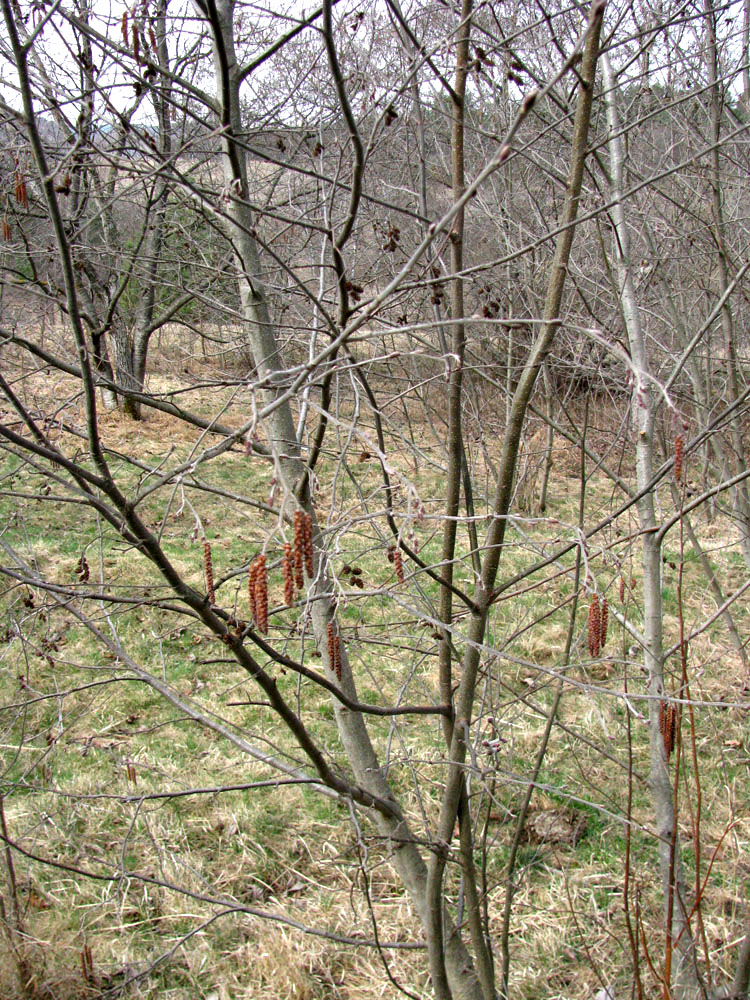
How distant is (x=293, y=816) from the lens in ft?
13.0

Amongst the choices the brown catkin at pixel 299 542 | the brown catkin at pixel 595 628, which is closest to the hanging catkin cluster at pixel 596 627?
the brown catkin at pixel 595 628

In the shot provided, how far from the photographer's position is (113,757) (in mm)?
4207

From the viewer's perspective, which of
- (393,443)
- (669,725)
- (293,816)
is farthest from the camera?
(293,816)

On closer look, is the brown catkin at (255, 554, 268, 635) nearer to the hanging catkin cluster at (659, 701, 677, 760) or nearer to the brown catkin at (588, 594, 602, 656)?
the brown catkin at (588, 594, 602, 656)

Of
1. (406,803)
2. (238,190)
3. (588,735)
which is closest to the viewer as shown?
(238,190)

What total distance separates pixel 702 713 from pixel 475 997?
2.77 metres

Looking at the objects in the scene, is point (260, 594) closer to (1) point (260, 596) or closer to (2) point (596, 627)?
(1) point (260, 596)

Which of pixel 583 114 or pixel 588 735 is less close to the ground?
pixel 583 114

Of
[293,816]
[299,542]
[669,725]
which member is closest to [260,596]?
[299,542]

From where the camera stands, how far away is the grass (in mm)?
2672

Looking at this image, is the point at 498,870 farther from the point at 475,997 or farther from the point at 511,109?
the point at 511,109

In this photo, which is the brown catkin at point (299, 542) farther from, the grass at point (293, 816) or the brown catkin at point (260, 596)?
the grass at point (293, 816)

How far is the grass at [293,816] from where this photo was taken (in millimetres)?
2672

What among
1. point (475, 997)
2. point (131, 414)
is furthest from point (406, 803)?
point (131, 414)
